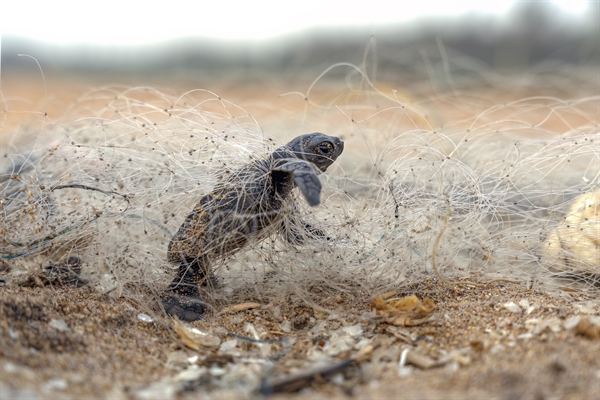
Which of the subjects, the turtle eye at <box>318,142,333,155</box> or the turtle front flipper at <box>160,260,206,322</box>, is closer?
the turtle front flipper at <box>160,260,206,322</box>

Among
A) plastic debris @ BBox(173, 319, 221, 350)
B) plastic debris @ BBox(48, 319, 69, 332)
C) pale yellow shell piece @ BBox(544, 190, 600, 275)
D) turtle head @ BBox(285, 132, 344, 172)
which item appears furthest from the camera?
pale yellow shell piece @ BBox(544, 190, 600, 275)

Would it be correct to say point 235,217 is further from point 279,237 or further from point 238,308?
point 238,308

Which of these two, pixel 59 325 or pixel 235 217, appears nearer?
pixel 59 325

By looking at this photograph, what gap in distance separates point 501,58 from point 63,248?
13.5 meters

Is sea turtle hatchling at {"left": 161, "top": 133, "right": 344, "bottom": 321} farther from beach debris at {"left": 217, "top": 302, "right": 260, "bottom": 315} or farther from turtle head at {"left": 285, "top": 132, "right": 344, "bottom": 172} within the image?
beach debris at {"left": 217, "top": 302, "right": 260, "bottom": 315}

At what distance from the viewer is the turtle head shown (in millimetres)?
2828

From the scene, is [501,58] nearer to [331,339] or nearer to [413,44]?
[413,44]

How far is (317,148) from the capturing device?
2.83 m

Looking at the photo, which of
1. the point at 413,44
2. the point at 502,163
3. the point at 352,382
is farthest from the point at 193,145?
the point at 413,44

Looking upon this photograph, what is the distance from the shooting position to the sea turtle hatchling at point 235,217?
271cm

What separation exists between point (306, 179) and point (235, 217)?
0.49 m

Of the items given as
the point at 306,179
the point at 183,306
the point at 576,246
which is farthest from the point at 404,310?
the point at 576,246

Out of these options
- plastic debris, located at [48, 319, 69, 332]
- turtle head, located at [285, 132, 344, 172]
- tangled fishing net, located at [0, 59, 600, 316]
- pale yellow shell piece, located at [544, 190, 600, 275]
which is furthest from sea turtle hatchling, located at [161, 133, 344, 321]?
pale yellow shell piece, located at [544, 190, 600, 275]

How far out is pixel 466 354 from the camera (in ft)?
6.76
